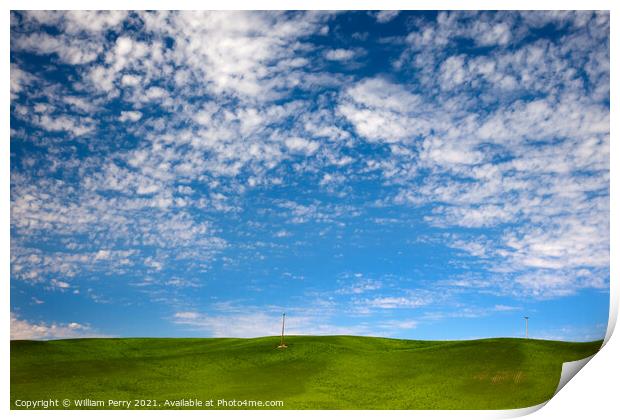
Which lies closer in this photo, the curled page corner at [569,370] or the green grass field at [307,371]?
the curled page corner at [569,370]

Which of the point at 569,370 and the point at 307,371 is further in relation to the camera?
the point at 307,371

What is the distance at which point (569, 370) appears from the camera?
44.8 ft

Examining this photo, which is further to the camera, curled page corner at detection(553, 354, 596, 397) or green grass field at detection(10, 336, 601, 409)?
green grass field at detection(10, 336, 601, 409)

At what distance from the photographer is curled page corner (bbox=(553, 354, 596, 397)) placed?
43.3ft

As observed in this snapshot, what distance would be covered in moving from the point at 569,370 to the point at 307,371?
23.0 ft

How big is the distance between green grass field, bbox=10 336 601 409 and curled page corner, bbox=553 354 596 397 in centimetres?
18

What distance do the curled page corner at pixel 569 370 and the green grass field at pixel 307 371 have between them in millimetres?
183

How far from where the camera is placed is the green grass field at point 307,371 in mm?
14047

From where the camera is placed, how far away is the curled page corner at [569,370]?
1318 cm

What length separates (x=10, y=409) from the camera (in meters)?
12.9
